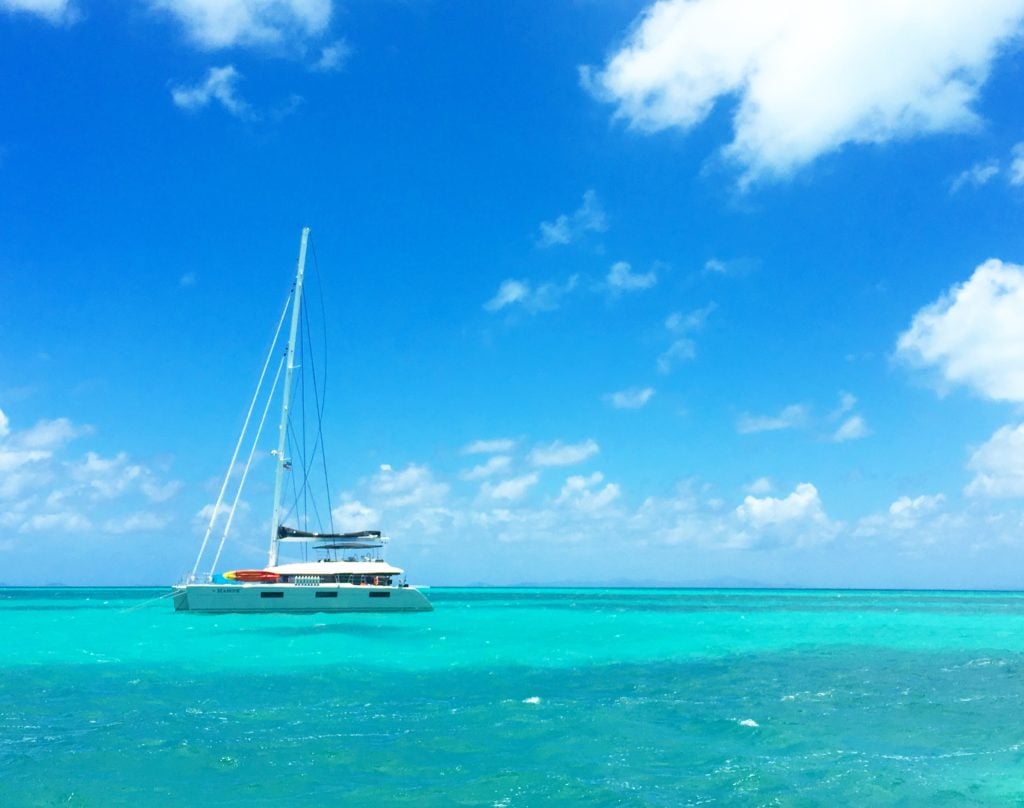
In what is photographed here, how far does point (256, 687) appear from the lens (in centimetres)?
2525

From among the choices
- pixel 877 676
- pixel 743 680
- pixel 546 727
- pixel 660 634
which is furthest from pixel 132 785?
pixel 660 634

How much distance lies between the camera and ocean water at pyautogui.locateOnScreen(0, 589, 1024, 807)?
1427cm

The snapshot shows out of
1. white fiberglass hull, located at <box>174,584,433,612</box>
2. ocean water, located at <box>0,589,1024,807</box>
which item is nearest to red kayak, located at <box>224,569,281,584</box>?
white fiberglass hull, located at <box>174,584,433,612</box>

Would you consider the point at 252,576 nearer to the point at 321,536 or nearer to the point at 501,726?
the point at 321,536

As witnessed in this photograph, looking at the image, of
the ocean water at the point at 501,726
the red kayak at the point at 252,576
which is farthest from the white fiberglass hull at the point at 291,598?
the ocean water at the point at 501,726

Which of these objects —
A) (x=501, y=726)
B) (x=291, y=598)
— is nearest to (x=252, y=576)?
(x=291, y=598)

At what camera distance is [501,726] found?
19312 mm

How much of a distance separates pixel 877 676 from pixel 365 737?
2037 centimetres

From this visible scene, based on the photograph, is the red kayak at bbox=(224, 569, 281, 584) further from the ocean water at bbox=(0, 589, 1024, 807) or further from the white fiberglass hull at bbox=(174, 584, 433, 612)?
the ocean water at bbox=(0, 589, 1024, 807)

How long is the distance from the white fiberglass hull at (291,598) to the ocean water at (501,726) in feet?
50.7

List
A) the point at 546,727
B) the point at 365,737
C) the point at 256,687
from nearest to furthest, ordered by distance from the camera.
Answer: the point at 365,737
the point at 546,727
the point at 256,687

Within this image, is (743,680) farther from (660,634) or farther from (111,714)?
(660,634)

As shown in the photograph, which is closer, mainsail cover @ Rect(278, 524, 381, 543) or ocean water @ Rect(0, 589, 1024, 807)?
ocean water @ Rect(0, 589, 1024, 807)

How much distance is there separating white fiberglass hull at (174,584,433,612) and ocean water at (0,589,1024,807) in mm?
15448
